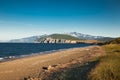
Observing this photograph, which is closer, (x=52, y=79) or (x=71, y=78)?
(x=71, y=78)

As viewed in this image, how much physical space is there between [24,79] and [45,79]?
269 centimetres

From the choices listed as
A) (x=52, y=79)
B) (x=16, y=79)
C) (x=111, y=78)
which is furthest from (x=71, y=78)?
(x=16, y=79)

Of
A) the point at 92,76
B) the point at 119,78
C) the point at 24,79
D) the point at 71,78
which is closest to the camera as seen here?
the point at 119,78

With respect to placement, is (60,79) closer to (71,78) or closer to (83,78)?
(71,78)

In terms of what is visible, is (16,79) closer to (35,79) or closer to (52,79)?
(35,79)

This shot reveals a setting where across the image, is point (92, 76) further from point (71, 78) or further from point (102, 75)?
point (71, 78)

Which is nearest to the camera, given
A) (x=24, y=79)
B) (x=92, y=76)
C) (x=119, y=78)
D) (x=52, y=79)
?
(x=119, y=78)

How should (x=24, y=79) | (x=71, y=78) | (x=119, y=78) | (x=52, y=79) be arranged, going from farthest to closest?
(x=24, y=79), (x=52, y=79), (x=71, y=78), (x=119, y=78)

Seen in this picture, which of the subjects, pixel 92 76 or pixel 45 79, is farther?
pixel 45 79

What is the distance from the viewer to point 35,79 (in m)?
18.8

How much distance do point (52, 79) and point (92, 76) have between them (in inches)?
180

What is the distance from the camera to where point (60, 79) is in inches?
662

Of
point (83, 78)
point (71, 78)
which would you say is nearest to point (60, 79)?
→ point (71, 78)

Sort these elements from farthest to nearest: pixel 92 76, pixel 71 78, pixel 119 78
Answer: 1. pixel 71 78
2. pixel 92 76
3. pixel 119 78
